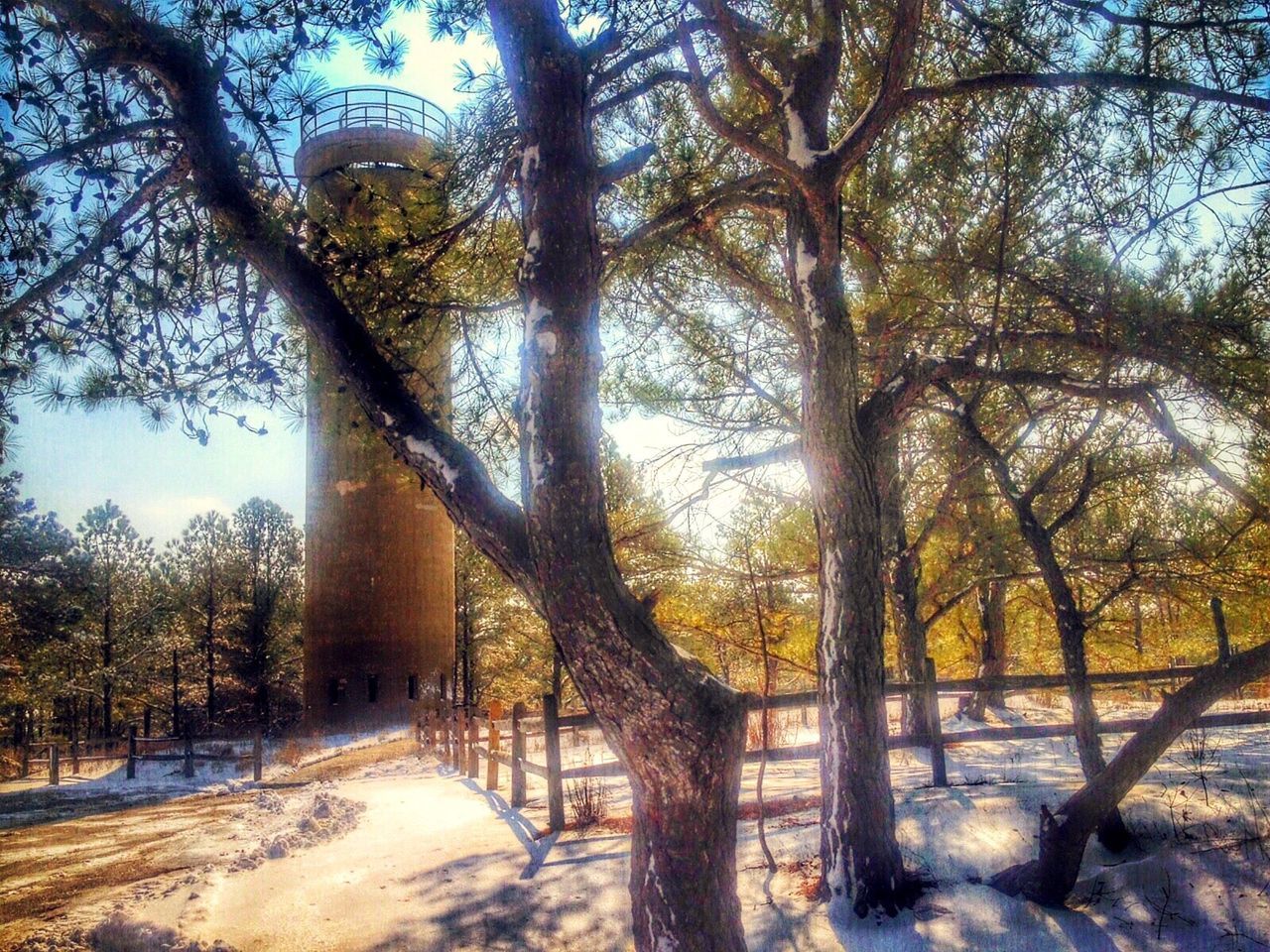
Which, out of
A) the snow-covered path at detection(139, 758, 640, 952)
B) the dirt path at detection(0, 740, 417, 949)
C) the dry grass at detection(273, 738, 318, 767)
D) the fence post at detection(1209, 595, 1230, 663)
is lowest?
the dry grass at detection(273, 738, 318, 767)

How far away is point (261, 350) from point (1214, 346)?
5.83 metres

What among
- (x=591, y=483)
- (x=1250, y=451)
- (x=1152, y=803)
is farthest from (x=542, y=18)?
(x=1152, y=803)

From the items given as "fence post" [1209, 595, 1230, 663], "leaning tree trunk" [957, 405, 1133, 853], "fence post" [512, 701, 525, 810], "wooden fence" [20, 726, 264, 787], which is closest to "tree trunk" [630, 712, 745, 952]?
"fence post" [1209, 595, 1230, 663]

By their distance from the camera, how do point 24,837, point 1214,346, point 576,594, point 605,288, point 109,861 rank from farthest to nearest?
1. point 24,837
2. point 109,861
3. point 605,288
4. point 1214,346
5. point 576,594

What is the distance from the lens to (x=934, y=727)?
7492 mm

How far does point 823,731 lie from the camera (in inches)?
192

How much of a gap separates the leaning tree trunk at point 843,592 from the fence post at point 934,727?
9.06ft

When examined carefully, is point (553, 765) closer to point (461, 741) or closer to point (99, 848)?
point (99, 848)

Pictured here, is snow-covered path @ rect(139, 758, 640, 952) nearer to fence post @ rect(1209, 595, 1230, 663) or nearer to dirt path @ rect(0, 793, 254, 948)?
dirt path @ rect(0, 793, 254, 948)

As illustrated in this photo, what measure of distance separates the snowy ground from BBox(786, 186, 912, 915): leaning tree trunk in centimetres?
34

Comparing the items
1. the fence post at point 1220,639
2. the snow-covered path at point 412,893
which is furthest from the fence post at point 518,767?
the fence post at point 1220,639

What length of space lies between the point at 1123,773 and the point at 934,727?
305 centimetres

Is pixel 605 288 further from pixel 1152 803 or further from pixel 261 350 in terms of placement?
pixel 1152 803

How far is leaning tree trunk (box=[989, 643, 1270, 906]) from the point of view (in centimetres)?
443
